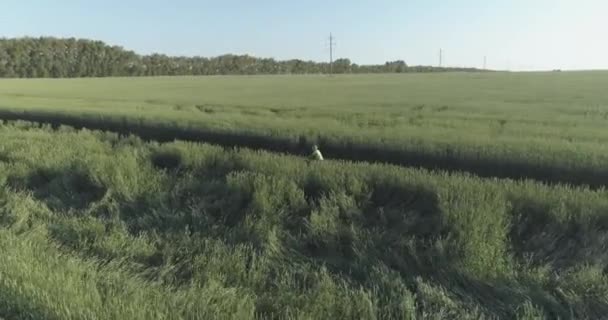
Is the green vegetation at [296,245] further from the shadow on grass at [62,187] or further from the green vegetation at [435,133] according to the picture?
the green vegetation at [435,133]

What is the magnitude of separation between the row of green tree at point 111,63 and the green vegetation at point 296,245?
103228mm

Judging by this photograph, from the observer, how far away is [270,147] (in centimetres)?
1513

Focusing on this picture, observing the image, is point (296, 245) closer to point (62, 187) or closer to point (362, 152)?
point (62, 187)

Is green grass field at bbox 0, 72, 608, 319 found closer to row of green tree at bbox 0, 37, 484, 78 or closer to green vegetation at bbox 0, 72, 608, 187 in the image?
green vegetation at bbox 0, 72, 608, 187

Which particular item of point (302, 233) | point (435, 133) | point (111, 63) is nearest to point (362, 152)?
point (435, 133)

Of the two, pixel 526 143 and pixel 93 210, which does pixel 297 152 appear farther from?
pixel 93 210

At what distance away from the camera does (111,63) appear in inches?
4537

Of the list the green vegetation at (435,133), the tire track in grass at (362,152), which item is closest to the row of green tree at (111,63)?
the green vegetation at (435,133)

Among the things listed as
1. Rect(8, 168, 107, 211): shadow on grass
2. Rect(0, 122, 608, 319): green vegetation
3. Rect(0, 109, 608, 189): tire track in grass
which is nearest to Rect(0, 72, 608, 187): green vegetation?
Rect(0, 109, 608, 189): tire track in grass

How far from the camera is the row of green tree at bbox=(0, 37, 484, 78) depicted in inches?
4026

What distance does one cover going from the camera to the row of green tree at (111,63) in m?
102

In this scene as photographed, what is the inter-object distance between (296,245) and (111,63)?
385ft

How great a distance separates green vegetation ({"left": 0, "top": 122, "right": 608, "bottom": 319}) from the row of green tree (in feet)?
339

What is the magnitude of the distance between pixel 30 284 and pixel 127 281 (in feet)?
2.81
